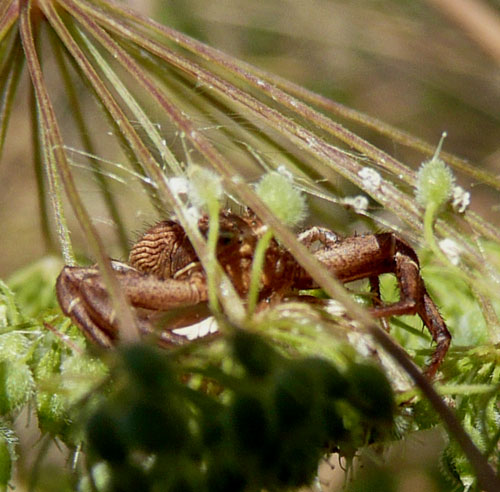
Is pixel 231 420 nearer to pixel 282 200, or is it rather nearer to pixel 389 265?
pixel 282 200

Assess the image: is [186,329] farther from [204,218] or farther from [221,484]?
[221,484]

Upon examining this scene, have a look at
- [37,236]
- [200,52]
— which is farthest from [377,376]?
[37,236]

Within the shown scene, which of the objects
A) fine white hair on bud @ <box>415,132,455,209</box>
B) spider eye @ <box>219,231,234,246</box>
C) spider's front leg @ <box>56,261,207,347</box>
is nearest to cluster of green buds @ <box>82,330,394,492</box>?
spider's front leg @ <box>56,261,207,347</box>

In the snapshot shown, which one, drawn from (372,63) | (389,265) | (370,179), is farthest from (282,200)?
(372,63)

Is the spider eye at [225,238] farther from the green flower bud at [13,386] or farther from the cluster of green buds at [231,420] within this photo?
the cluster of green buds at [231,420]

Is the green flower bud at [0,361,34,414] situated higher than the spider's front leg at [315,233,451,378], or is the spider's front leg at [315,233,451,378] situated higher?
the spider's front leg at [315,233,451,378]

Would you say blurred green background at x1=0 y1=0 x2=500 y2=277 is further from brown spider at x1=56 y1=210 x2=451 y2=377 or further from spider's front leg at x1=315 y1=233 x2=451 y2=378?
spider's front leg at x1=315 y1=233 x2=451 y2=378

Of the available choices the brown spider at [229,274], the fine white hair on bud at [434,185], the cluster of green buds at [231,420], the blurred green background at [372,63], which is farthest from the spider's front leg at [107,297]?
the blurred green background at [372,63]
